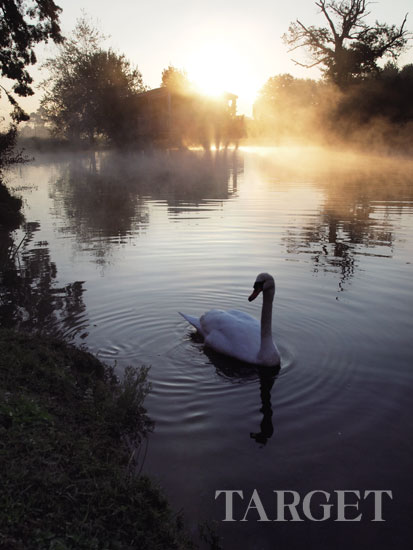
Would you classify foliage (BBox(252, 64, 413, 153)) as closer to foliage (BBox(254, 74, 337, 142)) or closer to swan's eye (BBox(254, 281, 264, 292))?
foliage (BBox(254, 74, 337, 142))

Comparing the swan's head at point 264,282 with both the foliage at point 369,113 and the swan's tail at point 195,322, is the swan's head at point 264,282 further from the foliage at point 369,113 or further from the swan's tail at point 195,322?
the foliage at point 369,113

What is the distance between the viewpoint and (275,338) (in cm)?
716

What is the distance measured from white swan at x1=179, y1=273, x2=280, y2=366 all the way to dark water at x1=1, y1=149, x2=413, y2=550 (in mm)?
200

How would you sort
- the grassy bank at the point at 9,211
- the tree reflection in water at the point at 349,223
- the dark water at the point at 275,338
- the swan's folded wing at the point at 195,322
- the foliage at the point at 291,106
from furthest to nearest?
the foliage at the point at 291,106, the grassy bank at the point at 9,211, the tree reflection in water at the point at 349,223, the swan's folded wing at the point at 195,322, the dark water at the point at 275,338

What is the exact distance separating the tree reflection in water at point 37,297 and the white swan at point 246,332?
2144 millimetres

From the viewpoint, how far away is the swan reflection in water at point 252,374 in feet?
16.9

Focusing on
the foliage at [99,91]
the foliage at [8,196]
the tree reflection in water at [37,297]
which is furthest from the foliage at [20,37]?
the foliage at [99,91]

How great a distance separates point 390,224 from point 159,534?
14.4 metres

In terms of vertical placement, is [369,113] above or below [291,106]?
below

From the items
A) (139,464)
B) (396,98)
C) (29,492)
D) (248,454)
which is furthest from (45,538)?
(396,98)

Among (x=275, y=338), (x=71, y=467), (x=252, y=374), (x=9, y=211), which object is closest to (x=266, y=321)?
(x=252, y=374)

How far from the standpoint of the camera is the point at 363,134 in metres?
50.4

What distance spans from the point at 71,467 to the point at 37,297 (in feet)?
19.6

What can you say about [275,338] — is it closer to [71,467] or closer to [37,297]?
[71,467]
